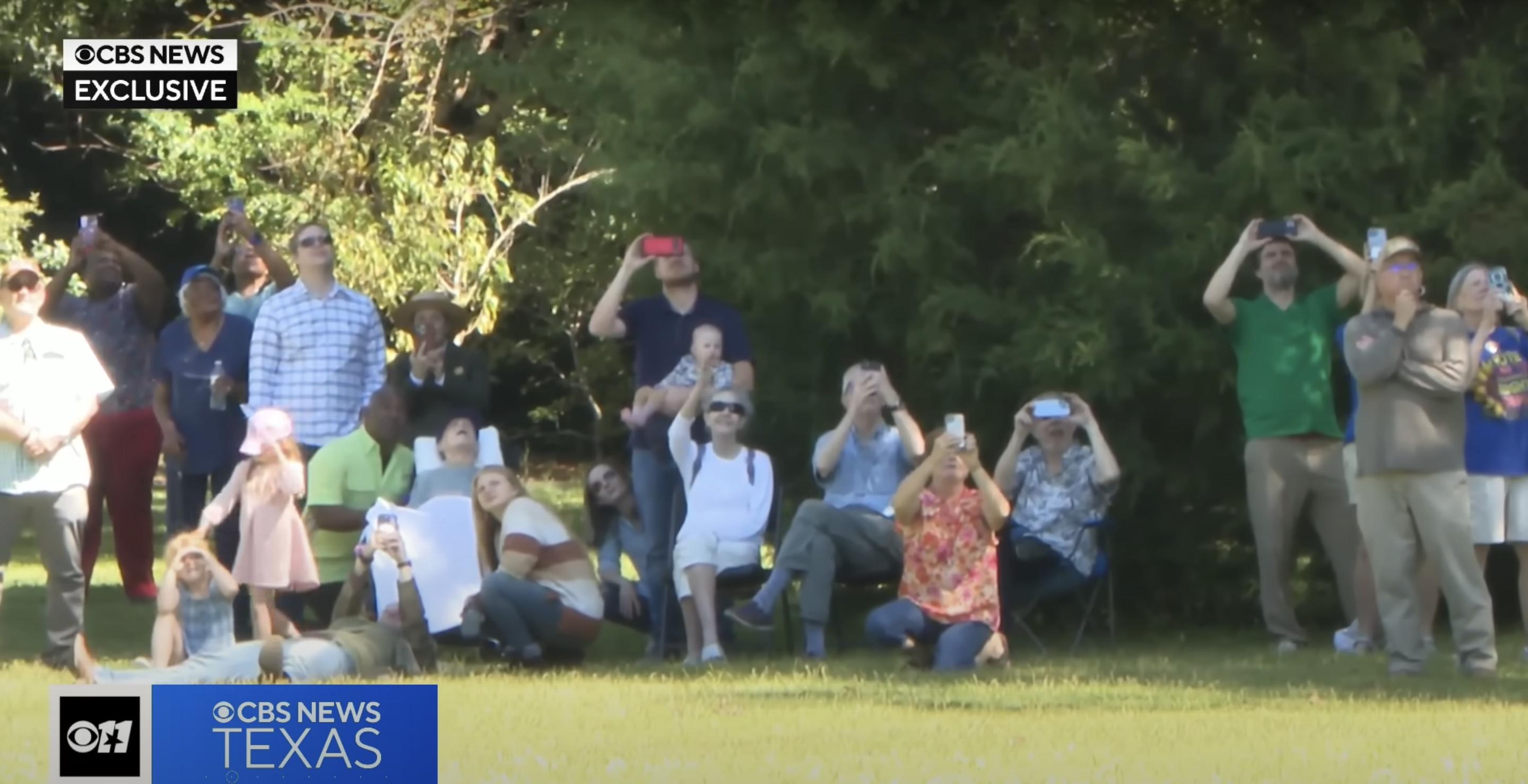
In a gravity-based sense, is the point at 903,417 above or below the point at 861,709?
above

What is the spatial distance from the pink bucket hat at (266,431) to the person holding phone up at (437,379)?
678 mm

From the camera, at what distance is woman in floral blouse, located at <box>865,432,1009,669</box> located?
932 centimetres

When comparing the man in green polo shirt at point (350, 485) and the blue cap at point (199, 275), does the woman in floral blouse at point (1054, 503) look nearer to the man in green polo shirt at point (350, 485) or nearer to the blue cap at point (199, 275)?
the man in green polo shirt at point (350, 485)

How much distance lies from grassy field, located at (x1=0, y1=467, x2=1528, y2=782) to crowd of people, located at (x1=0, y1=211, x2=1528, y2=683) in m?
0.29

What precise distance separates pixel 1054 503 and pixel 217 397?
3.74 m

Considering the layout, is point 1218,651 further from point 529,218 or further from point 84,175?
point 84,175

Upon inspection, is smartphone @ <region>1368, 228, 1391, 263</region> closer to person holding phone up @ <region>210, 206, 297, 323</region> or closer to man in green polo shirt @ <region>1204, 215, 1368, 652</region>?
man in green polo shirt @ <region>1204, 215, 1368, 652</region>

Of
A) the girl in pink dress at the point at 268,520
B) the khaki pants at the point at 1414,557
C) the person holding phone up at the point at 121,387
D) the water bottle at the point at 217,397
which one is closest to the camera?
the khaki pants at the point at 1414,557

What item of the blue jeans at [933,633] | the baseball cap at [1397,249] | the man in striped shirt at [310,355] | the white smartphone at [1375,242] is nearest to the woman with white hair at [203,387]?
the man in striped shirt at [310,355]

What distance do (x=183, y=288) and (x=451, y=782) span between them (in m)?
4.98

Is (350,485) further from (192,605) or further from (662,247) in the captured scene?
(662,247)

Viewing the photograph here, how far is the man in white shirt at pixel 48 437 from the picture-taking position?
9383mm

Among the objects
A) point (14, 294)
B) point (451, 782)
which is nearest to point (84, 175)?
point (14, 294)

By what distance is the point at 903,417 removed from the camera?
9883 millimetres
